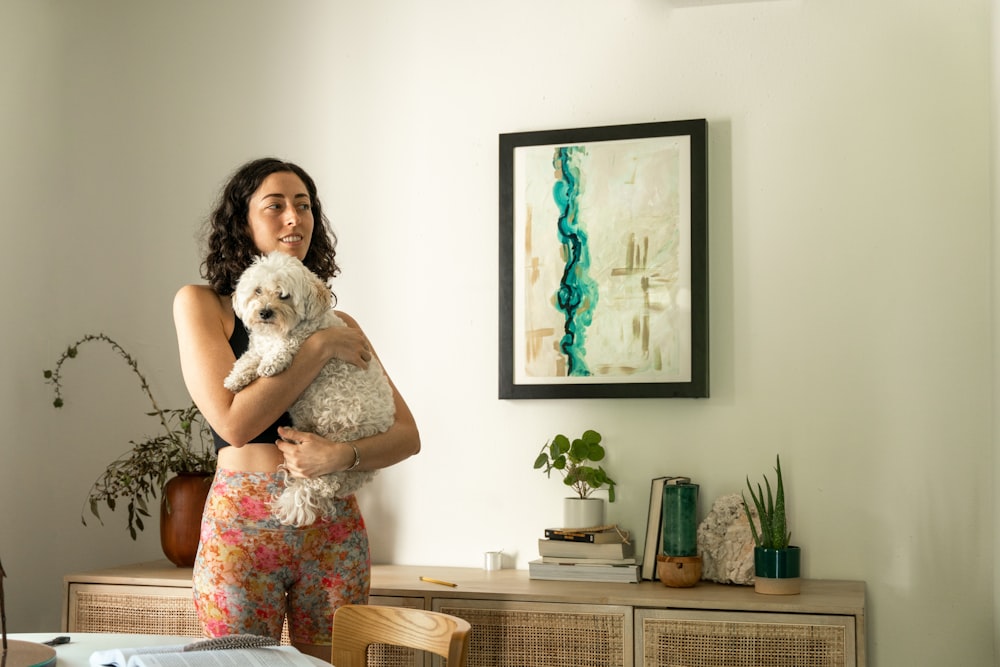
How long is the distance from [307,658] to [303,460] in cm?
56

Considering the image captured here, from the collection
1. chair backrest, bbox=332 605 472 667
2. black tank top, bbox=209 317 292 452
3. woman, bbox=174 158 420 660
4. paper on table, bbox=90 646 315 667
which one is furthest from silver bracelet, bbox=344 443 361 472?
paper on table, bbox=90 646 315 667

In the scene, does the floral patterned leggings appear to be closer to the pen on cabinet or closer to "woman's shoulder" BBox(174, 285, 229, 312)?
"woman's shoulder" BBox(174, 285, 229, 312)

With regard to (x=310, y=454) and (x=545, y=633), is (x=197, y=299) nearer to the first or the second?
(x=310, y=454)

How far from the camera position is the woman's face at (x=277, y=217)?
82.4 inches

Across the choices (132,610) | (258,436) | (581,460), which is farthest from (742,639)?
(132,610)

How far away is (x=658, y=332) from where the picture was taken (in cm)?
274

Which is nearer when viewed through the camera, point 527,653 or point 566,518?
point 527,653

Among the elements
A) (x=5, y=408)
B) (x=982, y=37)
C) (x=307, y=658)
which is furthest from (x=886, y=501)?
(x=5, y=408)

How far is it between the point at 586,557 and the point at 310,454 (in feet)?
3.26

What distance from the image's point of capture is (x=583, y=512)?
106 inches

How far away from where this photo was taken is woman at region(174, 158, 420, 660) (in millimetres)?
1865

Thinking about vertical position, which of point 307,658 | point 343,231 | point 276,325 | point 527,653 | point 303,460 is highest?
point 343,231

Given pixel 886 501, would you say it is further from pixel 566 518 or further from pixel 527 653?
pixel 527 653

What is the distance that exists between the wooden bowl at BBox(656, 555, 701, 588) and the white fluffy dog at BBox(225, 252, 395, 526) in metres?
0.88
